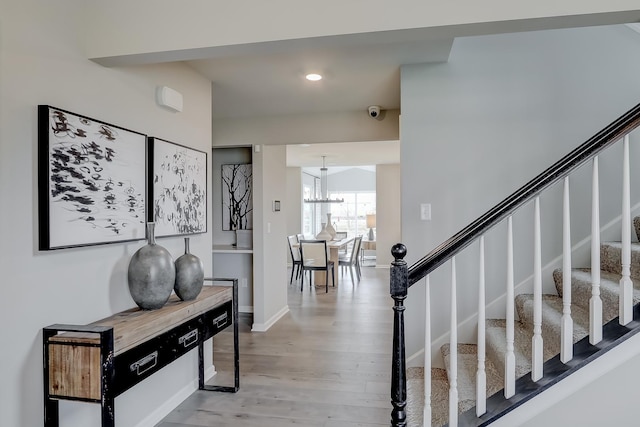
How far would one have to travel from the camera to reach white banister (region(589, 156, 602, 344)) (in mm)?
1622

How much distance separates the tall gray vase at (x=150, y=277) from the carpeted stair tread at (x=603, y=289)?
2178 mm

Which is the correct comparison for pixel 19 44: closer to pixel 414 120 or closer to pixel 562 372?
pixel 414 120

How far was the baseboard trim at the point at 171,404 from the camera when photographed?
2.50 metres

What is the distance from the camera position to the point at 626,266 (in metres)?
1.62

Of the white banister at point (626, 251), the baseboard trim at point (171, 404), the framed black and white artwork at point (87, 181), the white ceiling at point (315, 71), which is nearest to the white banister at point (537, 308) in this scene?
the white banister at point (626, 251)

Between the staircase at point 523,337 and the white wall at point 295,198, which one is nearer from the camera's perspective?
the staircase at point 523,337

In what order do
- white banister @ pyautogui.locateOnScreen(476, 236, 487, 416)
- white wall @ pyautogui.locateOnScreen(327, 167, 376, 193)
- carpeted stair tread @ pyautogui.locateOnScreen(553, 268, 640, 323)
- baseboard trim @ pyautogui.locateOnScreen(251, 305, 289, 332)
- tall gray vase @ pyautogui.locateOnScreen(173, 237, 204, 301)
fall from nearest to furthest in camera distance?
1. white banister @ pyautogui.locateOnScreen(476, 236, 487, 416)
2. carpeted stair tread @ pyautogui.locateOnScreen(553, 268, 640, 323)
3. tall gray vase @ pyautogui.locateOnScreen(173, 237, 204, 301)
4. baseboard trim @ pyautogui.locateOnScreen(251, 305, 289, 332)
5. white wall @ pyautogui.locateOnScreen(327, 167, 376, 193)

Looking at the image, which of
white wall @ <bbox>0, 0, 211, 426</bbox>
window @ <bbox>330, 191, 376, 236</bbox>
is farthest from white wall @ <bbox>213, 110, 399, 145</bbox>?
window @ <bbox>330, 191, 376, 236</bbox>

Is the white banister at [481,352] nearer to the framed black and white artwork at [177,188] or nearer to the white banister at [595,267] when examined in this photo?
the white banister at [595,267]

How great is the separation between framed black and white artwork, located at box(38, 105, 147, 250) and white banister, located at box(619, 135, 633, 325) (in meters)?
2.32

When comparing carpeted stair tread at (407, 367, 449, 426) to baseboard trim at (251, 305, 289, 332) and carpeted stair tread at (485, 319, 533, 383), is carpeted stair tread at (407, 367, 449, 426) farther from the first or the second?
baseboard trim at (251, 305, 289, 332)

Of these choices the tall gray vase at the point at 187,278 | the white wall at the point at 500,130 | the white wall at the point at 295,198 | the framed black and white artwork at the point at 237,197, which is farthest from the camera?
the white wall at the point at 295,198

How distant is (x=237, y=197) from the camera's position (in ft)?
16.8

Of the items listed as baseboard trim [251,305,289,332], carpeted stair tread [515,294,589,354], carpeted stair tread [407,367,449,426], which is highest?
carpeted stair tread [515,294,589,354]
